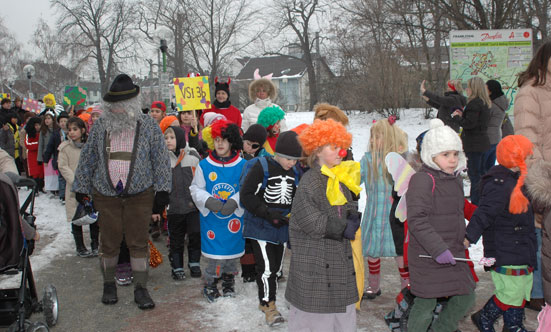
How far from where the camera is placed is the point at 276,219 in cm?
411

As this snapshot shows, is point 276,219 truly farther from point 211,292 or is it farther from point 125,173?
point 125,173

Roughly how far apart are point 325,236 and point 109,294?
2611mm

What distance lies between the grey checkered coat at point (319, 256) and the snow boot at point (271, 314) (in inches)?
30.8

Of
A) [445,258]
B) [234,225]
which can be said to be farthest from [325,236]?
[234,225]

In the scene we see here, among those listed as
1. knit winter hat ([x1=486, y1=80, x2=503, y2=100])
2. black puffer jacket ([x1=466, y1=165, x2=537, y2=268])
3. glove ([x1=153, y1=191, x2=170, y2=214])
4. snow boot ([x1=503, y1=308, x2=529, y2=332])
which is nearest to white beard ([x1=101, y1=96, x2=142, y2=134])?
glove ([x1=153, y1=191, x2=170, y2=214])

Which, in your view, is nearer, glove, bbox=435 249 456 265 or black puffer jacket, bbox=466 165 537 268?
glove, bbox=435 249 456 265

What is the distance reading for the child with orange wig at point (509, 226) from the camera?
3609 millimetres

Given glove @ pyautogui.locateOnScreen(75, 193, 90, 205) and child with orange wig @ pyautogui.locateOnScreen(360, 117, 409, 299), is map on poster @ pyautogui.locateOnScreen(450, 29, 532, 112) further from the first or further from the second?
glove @ pyautogui.locateOnScreen(75, 193, 90, 205)

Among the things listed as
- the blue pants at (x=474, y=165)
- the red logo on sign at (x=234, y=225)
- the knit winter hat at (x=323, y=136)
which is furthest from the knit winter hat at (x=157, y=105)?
the knit winter hat at (x=323, y=136)

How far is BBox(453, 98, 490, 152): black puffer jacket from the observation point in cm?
779

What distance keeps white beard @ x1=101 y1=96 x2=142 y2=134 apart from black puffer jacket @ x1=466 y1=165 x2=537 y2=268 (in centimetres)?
304

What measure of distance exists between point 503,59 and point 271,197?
28.1 feet

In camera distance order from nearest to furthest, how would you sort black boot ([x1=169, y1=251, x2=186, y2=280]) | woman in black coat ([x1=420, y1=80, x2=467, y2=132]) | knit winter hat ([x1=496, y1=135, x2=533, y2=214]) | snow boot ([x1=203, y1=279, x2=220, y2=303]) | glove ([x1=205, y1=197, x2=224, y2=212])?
1. knit winter hat ([x1=496, y1=135, x2=533, y2=214])
2. glove ([x1=205, y1=197, x2=224, y2=212])
3. snow boot ([x1=203, y1=279, x2=220, y2=303])
4. black boot ([x1=169, y1=251, x2=186, y2=280])
5. woman in black coat ([x1=420, y1=80, x2=467, y2=132])

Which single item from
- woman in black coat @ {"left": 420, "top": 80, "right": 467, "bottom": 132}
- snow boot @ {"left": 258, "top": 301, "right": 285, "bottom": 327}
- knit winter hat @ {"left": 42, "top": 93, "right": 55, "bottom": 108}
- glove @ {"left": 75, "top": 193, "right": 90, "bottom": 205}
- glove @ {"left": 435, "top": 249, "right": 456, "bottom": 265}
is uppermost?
knit winter hat @ {"left": 42, "top": 93, "right": 55, "bottom": 108}
